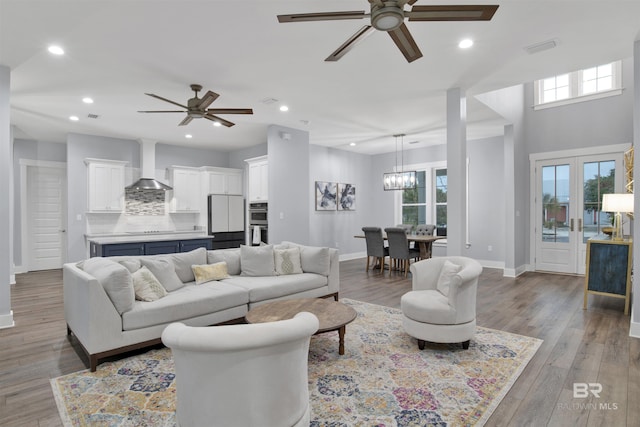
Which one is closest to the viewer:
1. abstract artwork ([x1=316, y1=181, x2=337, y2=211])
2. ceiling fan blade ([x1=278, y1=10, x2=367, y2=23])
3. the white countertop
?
ceiling fan blade ([x1=278, y1=10, x2=367, y2=23])

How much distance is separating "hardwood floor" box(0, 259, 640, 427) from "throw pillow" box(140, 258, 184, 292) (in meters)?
0.92

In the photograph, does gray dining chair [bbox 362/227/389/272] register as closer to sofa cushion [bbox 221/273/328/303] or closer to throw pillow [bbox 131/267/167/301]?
sofa cushion [bbox 221/273/328/303]

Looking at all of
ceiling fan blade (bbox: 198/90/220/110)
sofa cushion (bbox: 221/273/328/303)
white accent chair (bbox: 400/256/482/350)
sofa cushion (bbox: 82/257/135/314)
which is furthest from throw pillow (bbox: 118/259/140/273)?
white accent chair (bbox: 400/256/482/350)

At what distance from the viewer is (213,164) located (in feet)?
28.3

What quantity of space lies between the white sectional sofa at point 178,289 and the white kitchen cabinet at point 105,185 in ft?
12.4

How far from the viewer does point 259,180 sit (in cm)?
712

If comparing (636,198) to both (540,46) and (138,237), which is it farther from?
(138,237)

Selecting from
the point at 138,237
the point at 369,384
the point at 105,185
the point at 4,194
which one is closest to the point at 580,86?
the point at 369,384

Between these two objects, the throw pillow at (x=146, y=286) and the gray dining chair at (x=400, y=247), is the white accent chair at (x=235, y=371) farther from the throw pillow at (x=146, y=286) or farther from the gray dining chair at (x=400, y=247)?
the gray dining chair at (x=400, y=247)

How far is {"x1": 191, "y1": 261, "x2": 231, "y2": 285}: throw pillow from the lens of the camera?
155 inches

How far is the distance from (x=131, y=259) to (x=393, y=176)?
537cm

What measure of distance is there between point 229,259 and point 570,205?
6.25m

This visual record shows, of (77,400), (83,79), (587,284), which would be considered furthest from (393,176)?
(77,400)

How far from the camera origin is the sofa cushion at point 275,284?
12.6 ft
